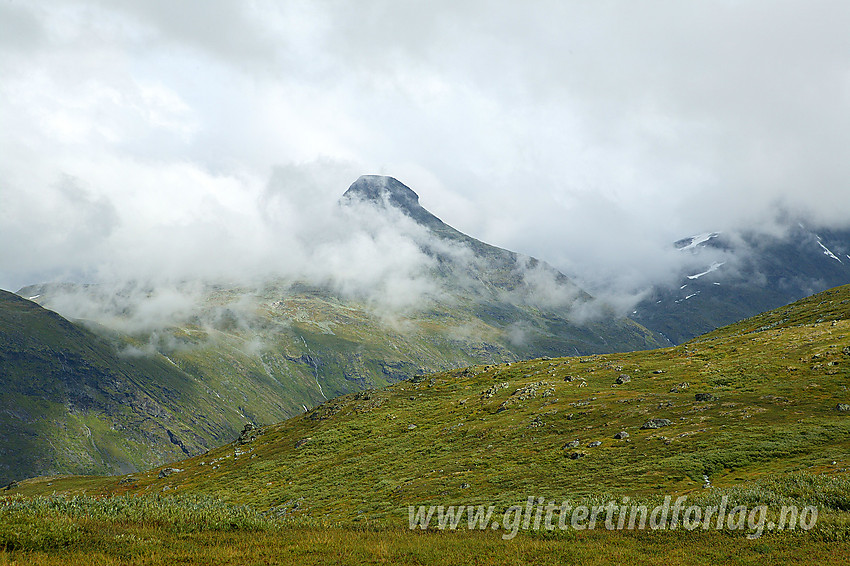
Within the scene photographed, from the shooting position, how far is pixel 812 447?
116 feet

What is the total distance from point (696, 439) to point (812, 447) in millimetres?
9755

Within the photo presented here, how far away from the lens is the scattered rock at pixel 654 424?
51812 millimetres

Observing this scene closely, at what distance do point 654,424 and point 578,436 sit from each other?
8.97 m

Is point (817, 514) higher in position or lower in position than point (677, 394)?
lower

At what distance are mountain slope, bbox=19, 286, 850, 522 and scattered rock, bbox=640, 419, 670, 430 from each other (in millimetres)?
224

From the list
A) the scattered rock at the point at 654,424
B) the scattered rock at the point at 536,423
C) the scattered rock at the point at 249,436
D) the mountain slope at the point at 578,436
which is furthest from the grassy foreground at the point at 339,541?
the scattered rock at the point at 249,436

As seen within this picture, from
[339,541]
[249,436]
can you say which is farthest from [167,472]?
[339,541]

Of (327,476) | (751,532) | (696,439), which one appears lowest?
(327,476)

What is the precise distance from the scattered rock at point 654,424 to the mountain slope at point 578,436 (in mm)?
224

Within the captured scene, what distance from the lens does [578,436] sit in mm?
56531

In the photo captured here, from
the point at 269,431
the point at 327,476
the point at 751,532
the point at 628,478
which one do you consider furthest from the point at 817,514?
the point at 269,431

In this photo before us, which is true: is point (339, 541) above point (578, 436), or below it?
below

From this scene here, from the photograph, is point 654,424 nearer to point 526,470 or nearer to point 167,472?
point 526,470

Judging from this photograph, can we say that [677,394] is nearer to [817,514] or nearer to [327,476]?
[817,514]
